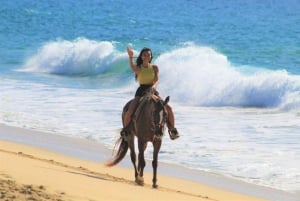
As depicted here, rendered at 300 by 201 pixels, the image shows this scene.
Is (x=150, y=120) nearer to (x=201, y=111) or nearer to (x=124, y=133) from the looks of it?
(x=124, y=133)

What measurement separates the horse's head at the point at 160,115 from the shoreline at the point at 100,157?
114 centimetres

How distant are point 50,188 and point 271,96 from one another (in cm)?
1338

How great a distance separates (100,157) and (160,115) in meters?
3.19

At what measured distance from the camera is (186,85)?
2475 centimetres

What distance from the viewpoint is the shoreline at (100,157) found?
40.6 ft

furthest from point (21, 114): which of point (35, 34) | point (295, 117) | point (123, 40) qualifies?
point (35, 34)

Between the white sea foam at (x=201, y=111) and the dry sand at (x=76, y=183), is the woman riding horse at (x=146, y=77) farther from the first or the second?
the white sea foam at (x=201, y=111)

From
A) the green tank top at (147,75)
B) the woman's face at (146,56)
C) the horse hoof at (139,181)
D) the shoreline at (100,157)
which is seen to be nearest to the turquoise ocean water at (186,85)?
the shoreline at (100,157)

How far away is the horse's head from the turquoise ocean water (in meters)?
2.15

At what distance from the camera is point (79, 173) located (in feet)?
38.9

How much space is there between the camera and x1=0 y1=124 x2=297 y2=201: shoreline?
12.4 metres

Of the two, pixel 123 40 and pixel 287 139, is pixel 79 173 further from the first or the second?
pixel 123 40

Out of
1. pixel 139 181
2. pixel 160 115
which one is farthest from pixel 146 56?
pixel 139 181

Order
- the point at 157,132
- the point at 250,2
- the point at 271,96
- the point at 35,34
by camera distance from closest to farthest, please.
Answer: the point at 157,132 → the point at 271,96 → the point at 35,34 → the point at 250,2
